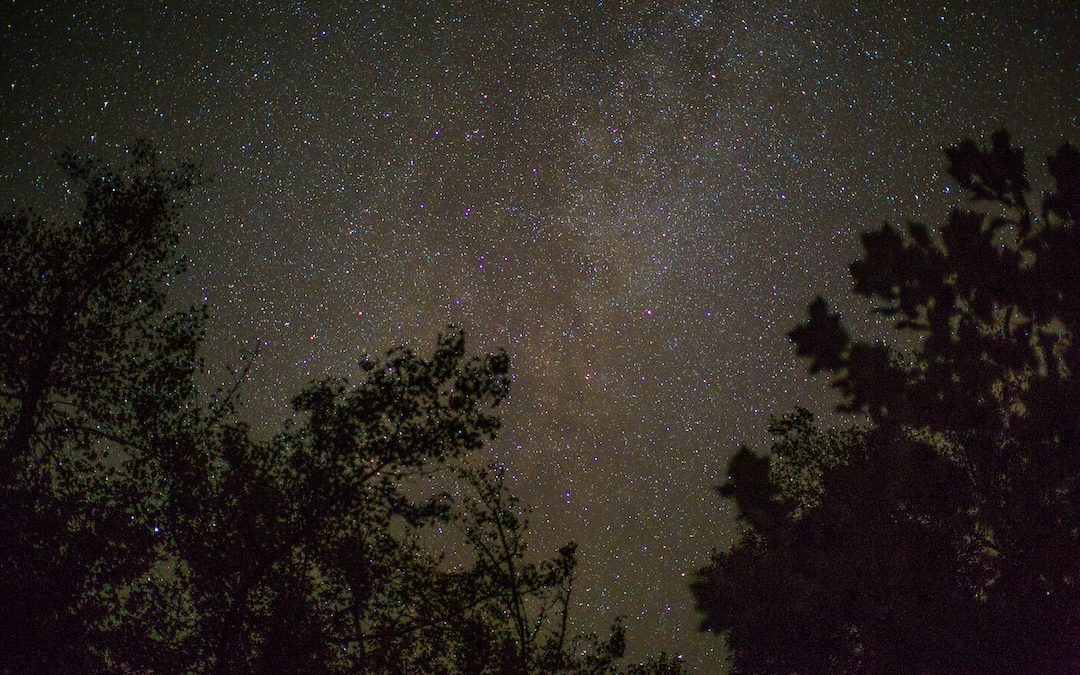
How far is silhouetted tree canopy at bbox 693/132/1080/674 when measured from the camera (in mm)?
7074

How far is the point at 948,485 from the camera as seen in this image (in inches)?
309

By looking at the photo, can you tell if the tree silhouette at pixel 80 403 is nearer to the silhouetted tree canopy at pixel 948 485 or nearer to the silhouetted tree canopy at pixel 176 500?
the silhouetted tree canopy at pixel 176 500

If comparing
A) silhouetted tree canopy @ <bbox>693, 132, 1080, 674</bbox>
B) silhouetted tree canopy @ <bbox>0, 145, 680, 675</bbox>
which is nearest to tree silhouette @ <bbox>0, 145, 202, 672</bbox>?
silhouetted tree canopy @ <bbox>0, 145, 680, 675</bbox>

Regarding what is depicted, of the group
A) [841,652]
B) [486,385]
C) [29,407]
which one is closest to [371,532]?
[486,385]

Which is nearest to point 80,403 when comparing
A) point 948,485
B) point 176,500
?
point 176,500

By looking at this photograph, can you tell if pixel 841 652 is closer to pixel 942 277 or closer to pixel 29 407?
pixel 942 277

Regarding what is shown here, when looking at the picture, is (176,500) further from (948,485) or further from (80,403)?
(948,485)

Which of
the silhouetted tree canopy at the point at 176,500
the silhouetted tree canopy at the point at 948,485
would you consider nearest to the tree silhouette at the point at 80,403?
the silhouetted tree canopy at the point at 176,500

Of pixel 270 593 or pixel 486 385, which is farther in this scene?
pixel 486 385

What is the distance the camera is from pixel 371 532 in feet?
31.9

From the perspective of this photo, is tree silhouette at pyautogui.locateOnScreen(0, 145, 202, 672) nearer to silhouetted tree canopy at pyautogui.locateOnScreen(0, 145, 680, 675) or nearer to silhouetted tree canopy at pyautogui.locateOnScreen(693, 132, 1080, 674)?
silhouetted tree canopy at pyautogui.locateOnScreen(0, 145, 680, 675)

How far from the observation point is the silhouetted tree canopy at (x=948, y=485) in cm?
707

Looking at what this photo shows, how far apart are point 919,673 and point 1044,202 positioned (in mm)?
5770

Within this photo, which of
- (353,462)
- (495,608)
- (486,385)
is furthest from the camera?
(495,608)
